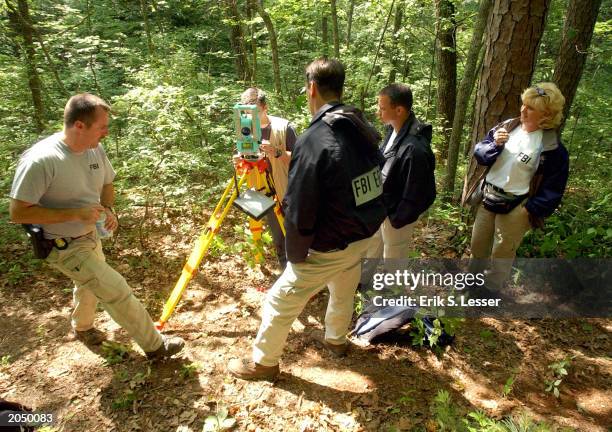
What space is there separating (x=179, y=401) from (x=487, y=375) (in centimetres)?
250

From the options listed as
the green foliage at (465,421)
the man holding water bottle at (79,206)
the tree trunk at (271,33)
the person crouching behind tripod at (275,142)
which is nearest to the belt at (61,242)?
the man holding water bottle at (79,206)

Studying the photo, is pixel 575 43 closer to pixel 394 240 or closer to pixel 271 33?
pixel 394 240

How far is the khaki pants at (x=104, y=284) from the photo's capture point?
2895mm

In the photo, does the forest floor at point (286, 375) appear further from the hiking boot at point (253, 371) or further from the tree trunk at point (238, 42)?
the tree trunk at point (238, 42)

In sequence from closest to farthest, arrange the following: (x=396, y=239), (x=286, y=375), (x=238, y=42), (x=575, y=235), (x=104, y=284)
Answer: (x=104, y=284) → (x=286, y=375) → (x=396, y=239) → (x=575, y=235) → (x=238, y=42)

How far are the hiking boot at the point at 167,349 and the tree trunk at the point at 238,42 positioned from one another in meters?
7.25

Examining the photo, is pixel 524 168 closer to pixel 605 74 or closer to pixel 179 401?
pixel 179 401

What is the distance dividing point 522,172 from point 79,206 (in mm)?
3852

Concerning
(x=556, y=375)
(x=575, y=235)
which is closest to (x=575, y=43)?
(x=575, y=235)

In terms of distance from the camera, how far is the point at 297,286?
8.86 ft

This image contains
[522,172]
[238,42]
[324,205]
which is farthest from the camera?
[238,42]

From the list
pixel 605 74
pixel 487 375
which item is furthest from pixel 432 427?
pixel 605 74

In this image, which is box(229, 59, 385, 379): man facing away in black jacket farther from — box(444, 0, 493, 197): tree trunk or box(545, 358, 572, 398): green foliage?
box(444, 0, 493, 197): tree trunk

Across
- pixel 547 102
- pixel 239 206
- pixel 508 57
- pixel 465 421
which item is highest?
pixel 508 57
